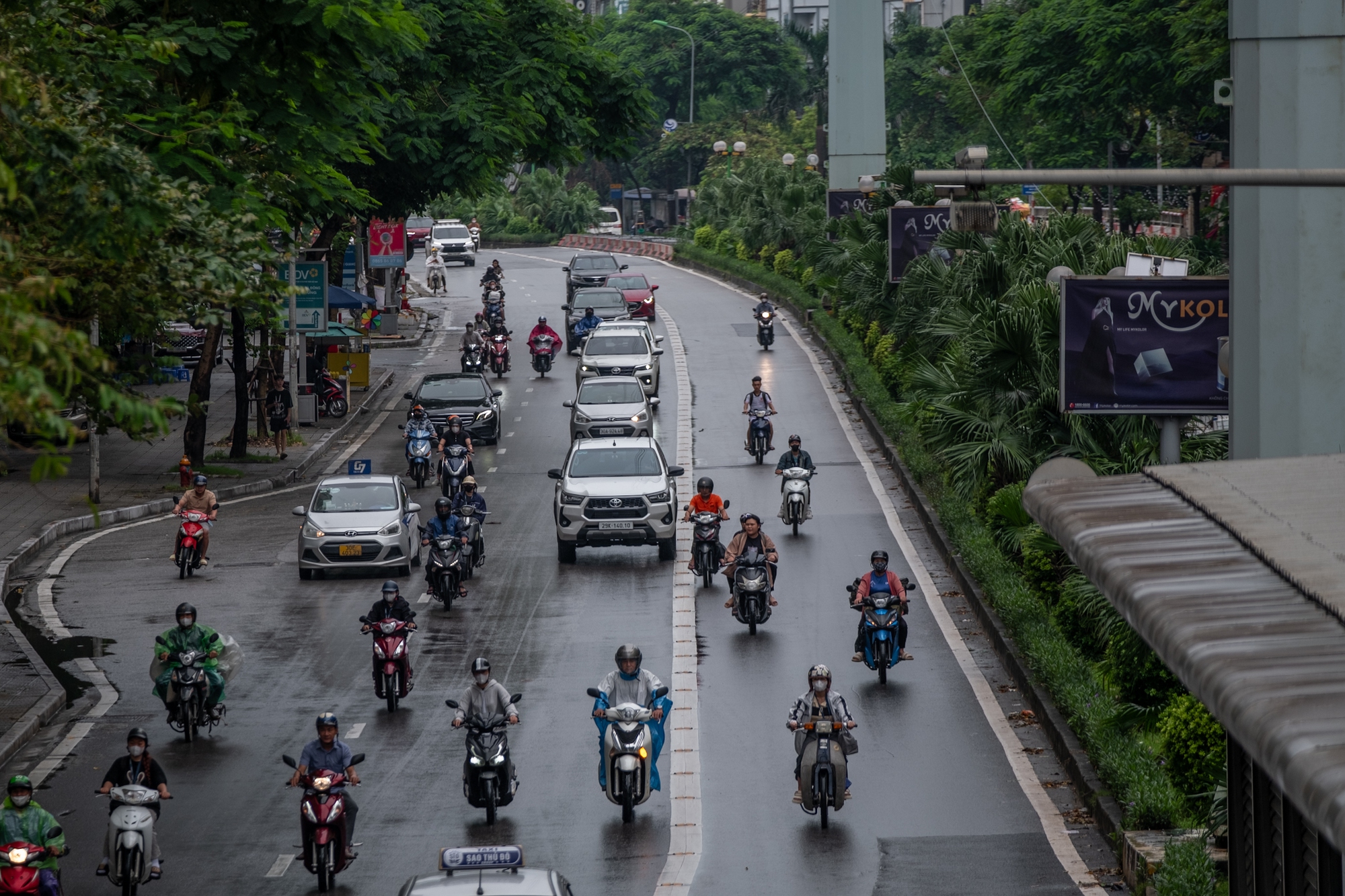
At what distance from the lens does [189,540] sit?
26.3m

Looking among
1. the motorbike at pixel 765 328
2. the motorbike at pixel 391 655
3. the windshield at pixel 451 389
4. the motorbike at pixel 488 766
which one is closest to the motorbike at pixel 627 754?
the motorbike at pixel 488 766

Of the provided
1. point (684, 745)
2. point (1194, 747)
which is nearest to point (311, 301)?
point (684, 745)

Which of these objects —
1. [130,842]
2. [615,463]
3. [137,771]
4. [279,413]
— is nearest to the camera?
[130,842]

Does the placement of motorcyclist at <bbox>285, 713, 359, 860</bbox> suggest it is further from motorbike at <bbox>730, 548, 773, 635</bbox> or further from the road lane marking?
motorbike at <bbox>730, 548, 773, 635</bbox>

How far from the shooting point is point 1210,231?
2254 inches

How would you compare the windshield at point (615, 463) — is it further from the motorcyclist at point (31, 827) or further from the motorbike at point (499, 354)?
the motorbike at point (499, 354)

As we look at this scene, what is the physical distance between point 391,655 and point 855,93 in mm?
39721

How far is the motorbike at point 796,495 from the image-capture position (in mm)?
28391

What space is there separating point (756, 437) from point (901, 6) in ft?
309

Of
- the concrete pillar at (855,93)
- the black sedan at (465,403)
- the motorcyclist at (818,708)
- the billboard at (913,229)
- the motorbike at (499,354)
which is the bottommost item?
the motorcyclist at (818,708)

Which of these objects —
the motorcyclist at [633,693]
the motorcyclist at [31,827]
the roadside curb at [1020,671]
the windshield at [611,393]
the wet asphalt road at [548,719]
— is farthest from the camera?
the windshield at [611,393]

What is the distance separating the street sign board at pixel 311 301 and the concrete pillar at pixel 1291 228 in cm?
2660

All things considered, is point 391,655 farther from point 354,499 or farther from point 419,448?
point 419,448

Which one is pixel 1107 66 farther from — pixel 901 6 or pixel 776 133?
pixel 901 6
